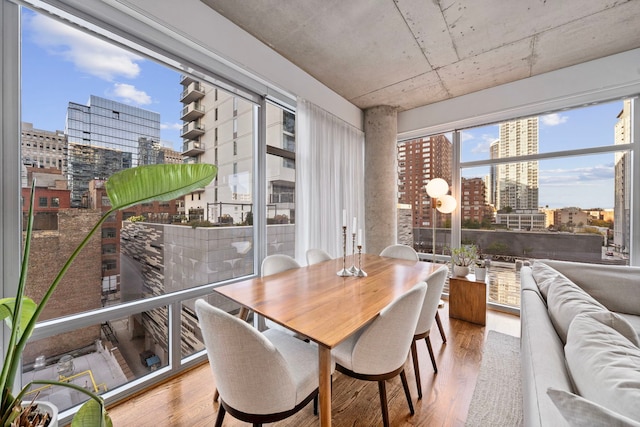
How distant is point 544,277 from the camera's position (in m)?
1.90

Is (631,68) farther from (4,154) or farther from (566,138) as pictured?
(4,154)

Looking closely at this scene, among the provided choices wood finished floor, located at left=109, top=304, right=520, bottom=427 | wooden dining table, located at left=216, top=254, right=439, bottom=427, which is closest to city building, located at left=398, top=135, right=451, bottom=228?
wooden dining table, located at left=216, top=254, right=439, bottom=427

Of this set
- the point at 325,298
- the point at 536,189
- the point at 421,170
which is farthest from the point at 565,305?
the point at 421,170

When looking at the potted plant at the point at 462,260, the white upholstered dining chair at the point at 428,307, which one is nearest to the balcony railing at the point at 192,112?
the white upholstered dining chair at the point at 428,307

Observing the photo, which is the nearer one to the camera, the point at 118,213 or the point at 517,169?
the point at 118,213

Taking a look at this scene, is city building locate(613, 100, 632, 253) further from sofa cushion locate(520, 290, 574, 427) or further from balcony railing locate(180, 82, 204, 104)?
balcony railing locate(180, 82, 204, 104)

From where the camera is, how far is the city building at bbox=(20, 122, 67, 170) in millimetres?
1446

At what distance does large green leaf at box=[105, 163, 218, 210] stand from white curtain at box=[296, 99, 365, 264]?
1.83 m

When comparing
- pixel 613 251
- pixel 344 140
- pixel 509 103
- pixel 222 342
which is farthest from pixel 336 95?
pixel 613 251

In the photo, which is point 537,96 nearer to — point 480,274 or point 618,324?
point 480,274

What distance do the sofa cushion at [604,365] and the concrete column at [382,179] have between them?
9.12ft

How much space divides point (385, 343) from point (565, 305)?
93 centimetres

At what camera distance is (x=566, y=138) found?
3.01 metres

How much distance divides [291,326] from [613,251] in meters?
3.71
